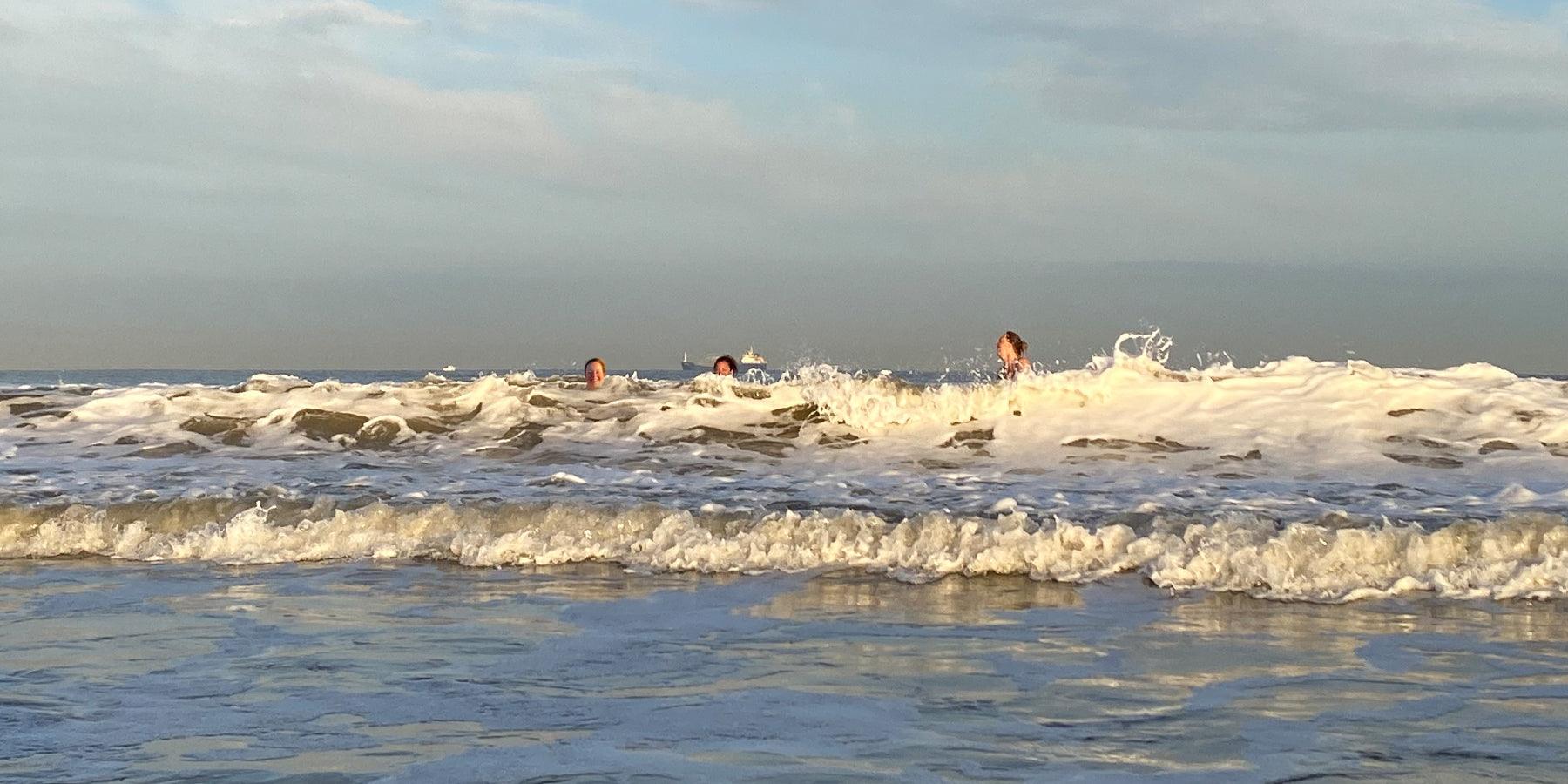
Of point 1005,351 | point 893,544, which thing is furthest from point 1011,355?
point 893,544

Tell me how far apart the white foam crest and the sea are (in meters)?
0.03

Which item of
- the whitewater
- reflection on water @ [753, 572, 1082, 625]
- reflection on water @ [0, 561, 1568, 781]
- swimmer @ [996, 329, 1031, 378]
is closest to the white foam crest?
the whitewater

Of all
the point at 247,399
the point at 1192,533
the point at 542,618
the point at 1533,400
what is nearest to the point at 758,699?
the point at 542,618

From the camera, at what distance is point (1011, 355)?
685 inches

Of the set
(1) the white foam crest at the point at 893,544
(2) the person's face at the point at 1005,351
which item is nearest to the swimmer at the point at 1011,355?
(2) the person's face at the point at 1005,351

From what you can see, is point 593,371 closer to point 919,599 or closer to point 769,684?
point 919,599

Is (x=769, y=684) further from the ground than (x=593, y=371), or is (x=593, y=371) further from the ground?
(x=593, y=371)

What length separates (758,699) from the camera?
17.6 ft

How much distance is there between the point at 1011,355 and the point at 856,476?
519 cm

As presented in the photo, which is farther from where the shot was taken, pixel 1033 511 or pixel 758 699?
pixel 1033 511

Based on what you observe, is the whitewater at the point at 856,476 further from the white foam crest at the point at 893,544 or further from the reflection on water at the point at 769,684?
the reflection on water at the point at 769,684

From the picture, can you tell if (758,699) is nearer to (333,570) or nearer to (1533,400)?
(333,570)

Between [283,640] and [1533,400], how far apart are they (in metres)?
12.4

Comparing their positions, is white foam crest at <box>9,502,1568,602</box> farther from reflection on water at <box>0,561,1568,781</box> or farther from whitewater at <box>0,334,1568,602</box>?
reflection on water at <box>0,561,1568,781</box>
